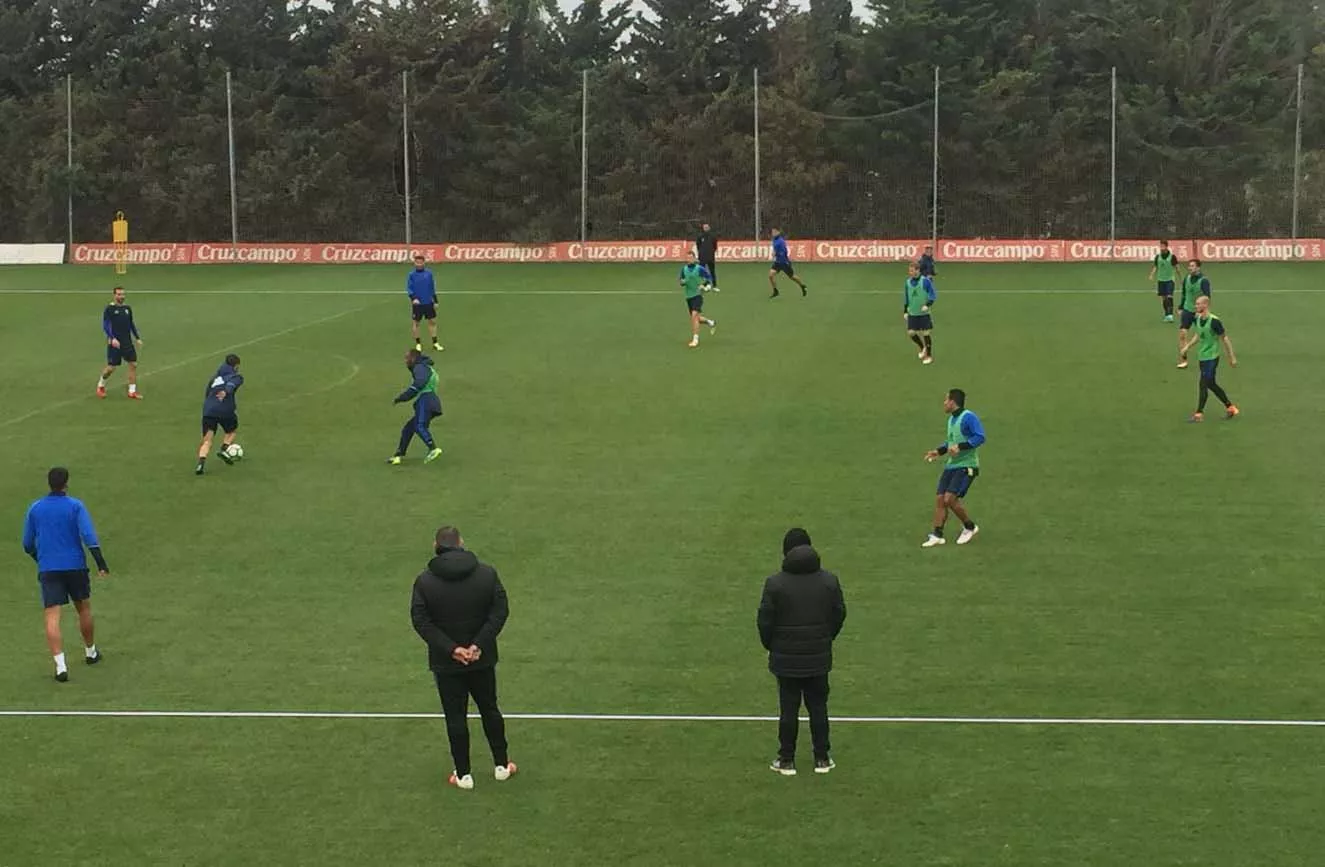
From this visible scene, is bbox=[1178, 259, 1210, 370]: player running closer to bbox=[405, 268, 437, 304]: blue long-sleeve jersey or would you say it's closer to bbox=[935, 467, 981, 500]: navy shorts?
bbox=[935, 467, 981, 500]: navy shorts

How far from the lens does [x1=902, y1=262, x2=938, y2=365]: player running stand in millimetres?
34219

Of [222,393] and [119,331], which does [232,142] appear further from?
[222,393]

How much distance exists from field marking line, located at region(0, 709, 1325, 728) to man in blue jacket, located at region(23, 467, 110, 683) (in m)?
1.17

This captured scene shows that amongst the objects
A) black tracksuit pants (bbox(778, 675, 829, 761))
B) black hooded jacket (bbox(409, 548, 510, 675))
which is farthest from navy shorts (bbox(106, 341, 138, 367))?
black tracksuit pants (bbox(778, 675, 829, 761))

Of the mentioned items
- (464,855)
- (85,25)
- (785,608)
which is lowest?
(464,855)

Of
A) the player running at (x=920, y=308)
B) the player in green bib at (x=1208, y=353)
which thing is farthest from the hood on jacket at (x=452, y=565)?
the player running at (x=920, y=308)

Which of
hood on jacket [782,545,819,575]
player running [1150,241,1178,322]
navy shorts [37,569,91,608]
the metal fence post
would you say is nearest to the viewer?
hood on jacket [782,545,819,575]

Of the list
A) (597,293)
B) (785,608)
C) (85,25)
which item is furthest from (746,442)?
(85,25)

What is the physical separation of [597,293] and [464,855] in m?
37.9

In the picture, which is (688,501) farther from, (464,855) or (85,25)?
(85,25)

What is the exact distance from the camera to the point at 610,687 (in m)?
15.8

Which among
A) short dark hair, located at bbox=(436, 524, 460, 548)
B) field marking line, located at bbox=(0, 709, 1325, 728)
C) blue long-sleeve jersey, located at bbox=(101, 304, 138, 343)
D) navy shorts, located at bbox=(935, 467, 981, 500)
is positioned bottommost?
field marking line, located at bbox=(0, 709, 1325, 728)

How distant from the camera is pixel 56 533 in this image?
15.8 metres

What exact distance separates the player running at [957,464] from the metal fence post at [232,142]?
4822cm
